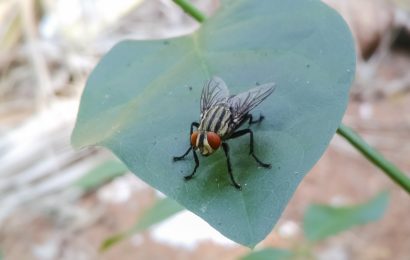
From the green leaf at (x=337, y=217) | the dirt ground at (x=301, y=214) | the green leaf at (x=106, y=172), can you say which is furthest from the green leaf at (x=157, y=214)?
the dirt ground at (x=301, y=214)

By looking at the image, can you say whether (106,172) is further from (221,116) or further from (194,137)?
(194,137)

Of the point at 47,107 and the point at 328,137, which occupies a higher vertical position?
the point at 328,137

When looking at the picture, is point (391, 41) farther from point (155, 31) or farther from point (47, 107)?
point (47, 107)

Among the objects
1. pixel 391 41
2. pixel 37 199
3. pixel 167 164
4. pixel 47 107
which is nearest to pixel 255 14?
pixel 167 164

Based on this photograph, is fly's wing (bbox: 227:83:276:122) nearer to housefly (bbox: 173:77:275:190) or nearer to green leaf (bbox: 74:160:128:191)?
housefly (bbox: 173:77:275:190)

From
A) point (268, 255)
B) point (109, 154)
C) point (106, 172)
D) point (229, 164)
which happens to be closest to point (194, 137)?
point (229, 164)

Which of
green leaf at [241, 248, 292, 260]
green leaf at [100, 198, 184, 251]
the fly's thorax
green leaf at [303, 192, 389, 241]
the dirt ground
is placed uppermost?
the fly's thorax

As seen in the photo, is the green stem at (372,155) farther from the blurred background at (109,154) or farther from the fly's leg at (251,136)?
the blurred background at (109,154)

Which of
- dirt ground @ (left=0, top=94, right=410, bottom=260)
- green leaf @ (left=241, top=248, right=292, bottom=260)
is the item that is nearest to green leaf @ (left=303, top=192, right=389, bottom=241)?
green leaf @ (left=241, top=248, right=292, bottom=260)
